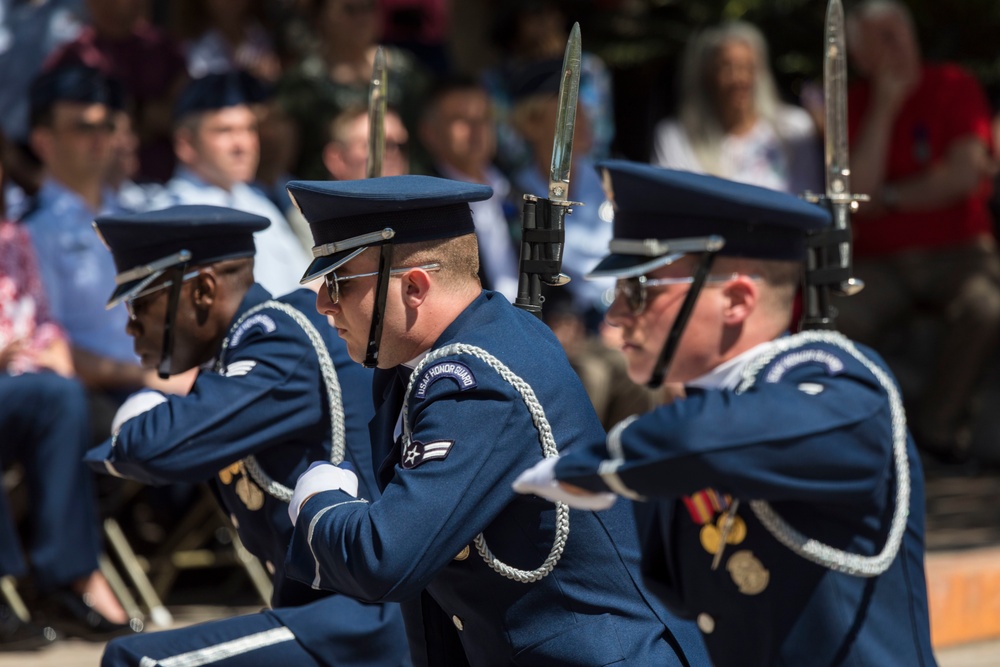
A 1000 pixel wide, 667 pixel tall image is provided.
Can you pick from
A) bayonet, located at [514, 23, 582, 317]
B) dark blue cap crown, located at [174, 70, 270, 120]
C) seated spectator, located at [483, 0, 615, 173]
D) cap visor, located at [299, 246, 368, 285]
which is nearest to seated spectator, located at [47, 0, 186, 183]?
dark blue cap crown, located at [174, 70, 270, 120]

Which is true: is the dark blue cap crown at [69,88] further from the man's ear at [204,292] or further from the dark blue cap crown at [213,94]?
the man's ear at [204,292]

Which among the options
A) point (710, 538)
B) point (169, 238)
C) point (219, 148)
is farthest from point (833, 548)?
point (219, 148)

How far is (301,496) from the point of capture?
2.67 m

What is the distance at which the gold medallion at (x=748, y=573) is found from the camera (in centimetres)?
242

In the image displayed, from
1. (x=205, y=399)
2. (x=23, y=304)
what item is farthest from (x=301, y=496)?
(x=23, y=304)

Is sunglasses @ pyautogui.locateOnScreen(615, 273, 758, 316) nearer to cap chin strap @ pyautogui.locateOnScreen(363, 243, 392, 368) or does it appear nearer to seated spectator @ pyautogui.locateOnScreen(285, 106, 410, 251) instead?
cap chin strap @ pyautogui.locateOnScreen(363, 243, 392, 368)

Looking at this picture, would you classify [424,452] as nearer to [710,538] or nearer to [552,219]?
[710,538]

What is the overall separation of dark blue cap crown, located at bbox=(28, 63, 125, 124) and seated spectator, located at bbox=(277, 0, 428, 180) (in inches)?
37.3

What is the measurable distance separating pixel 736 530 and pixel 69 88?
4465 mm

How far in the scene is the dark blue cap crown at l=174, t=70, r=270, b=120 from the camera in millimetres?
6172

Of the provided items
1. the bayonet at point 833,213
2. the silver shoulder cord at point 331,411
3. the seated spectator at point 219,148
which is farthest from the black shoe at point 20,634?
the bayonet at point 833,213

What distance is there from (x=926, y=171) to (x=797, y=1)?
1356mm

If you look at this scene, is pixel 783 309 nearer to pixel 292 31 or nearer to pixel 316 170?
pixel 316 170

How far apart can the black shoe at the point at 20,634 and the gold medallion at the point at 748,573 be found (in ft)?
11.6
